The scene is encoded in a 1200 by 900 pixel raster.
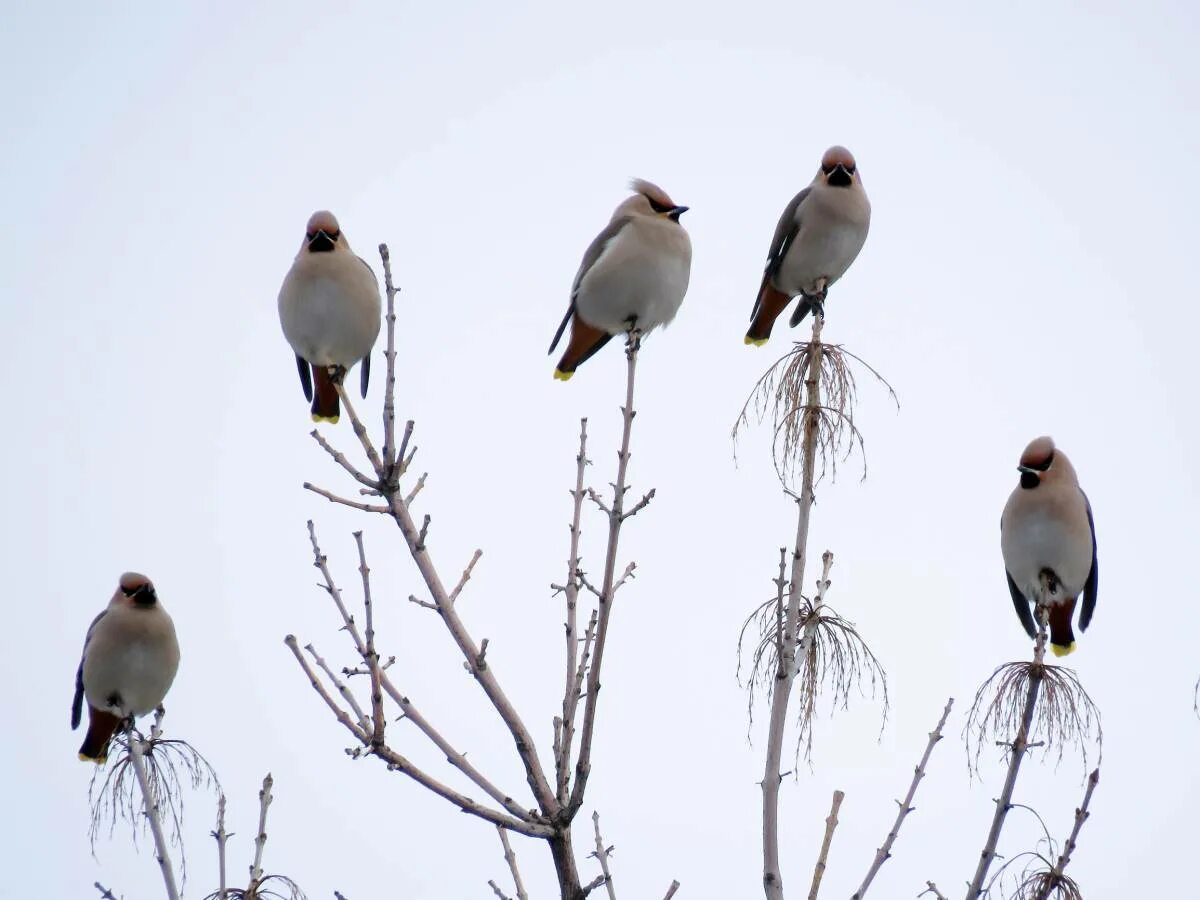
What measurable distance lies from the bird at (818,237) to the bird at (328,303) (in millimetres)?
1728

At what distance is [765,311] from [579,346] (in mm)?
1020

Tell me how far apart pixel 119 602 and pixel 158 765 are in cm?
160

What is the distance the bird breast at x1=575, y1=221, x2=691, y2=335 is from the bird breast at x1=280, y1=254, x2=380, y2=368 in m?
Result: 0.78

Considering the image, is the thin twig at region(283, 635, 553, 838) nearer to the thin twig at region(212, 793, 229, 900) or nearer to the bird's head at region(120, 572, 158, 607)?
the thin twig at region(212, 793, 229, 900)

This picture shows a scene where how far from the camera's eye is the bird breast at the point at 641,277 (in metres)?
5.32

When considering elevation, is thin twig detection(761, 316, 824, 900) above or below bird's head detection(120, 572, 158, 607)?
below

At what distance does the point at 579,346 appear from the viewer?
5887 mm

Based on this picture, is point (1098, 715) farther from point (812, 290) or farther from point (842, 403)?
point (812, 290)

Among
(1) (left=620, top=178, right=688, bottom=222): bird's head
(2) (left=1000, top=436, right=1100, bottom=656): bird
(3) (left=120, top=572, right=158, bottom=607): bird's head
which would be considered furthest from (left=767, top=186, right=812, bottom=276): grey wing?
(3) (left=120, top=572, right=158, bottom=607): bird's head


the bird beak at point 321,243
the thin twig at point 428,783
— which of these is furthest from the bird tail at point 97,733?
the thin twig at point 428,783

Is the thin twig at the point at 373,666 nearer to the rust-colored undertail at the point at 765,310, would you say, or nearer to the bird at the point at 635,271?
the bird at the point at 635,271

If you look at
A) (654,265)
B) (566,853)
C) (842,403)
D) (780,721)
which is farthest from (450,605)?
(654,265)

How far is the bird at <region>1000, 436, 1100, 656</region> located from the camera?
15.5 ft

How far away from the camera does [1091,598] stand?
16.6 ft
